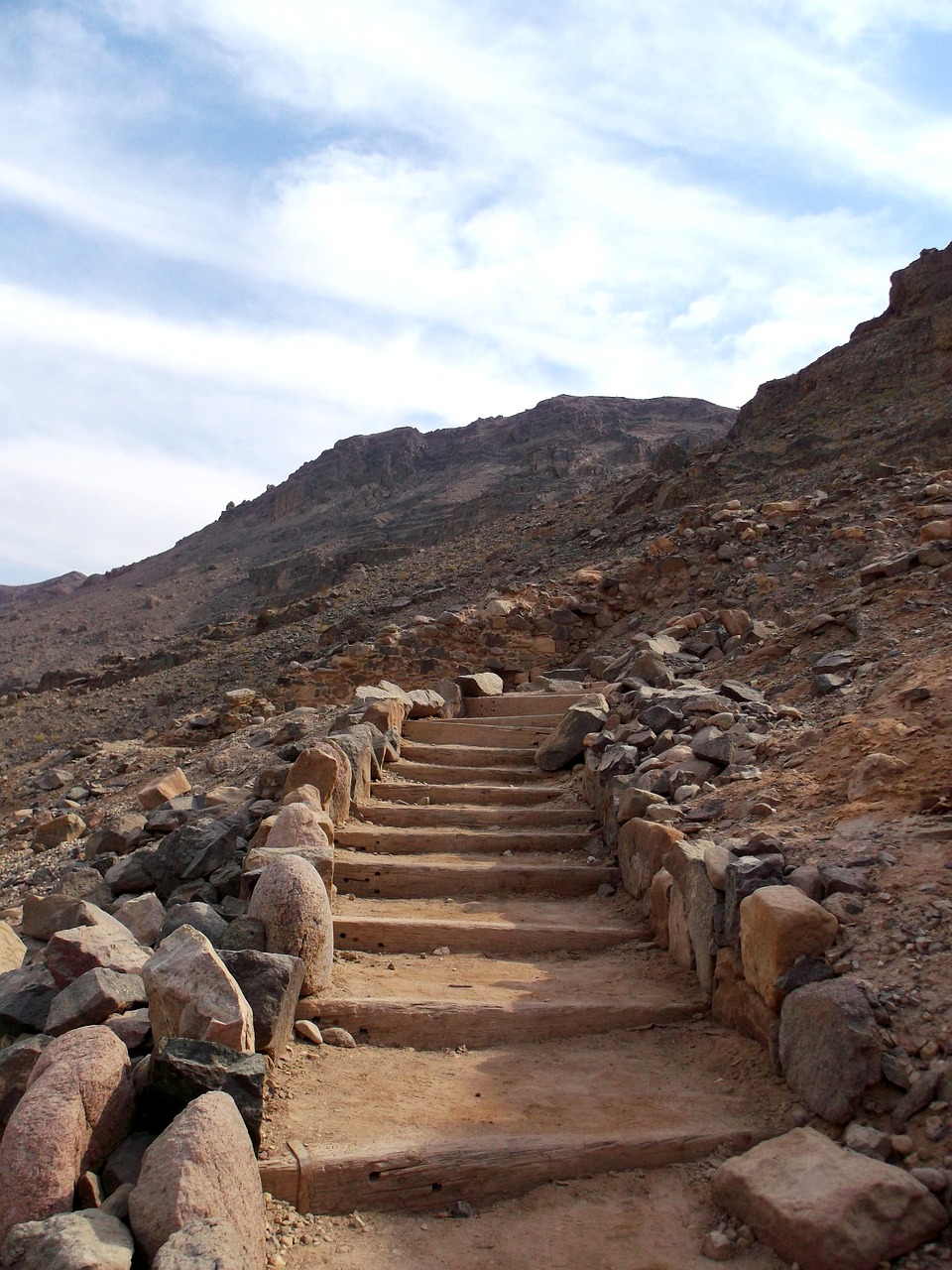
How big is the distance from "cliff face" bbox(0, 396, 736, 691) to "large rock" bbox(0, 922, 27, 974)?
33.6 metres

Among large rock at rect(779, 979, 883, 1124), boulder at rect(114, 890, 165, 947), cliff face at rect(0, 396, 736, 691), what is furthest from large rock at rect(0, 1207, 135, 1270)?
cliff face at rect(0, 396, 736, 691)

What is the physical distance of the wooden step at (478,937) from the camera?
14.6 ft

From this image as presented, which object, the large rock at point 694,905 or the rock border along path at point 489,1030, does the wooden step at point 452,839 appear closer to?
the rock border along path at point 489,1030

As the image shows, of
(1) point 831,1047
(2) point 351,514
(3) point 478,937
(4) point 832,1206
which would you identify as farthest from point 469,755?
(2) point 351,514

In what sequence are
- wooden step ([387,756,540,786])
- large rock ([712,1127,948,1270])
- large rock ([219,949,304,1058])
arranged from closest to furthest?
1. large rock ([712,1127,948,1270])
2. large rock ([219,949,304,1058])
3. wooden step ([387,756,540,786])

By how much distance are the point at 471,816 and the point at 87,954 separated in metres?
2.89

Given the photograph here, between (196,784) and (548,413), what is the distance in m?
60.9

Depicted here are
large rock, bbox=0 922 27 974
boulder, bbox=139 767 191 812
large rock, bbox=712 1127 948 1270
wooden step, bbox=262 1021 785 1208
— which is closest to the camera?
large rock, bbox=712 1127 948 1270

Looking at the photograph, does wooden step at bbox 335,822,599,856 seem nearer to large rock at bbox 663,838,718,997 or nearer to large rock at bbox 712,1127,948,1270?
large rock at bbox 663,838,718,997

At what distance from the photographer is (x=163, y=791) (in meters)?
8.07

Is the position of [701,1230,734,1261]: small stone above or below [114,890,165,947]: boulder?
below

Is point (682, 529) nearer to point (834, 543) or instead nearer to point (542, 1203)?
point (834, 543)

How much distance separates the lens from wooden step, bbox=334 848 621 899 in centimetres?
510

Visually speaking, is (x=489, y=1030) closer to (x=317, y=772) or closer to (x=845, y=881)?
(x=845, y=881)
